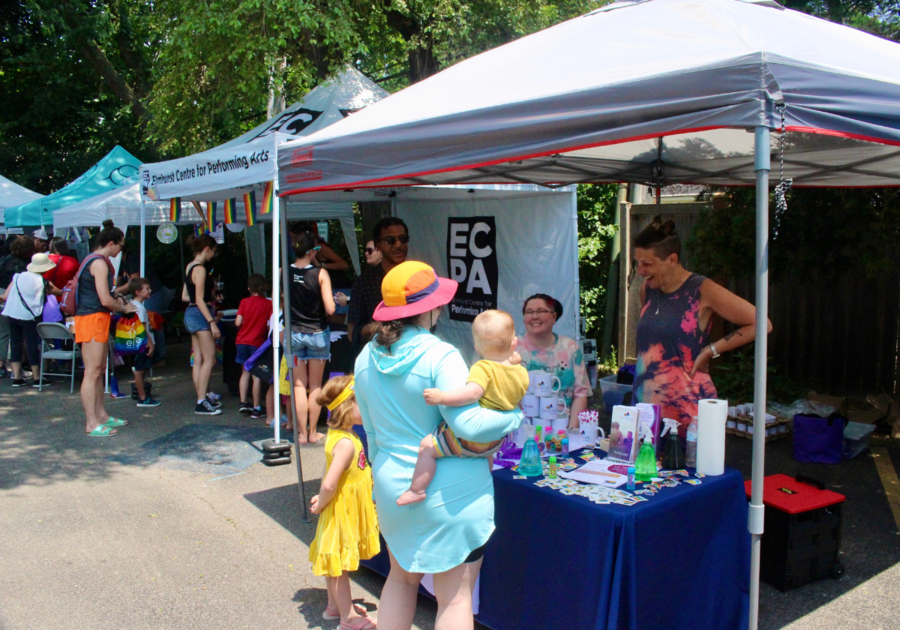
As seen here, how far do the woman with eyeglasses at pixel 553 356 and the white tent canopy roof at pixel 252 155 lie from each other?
2.17m

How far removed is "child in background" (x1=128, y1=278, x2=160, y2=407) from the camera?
300 inches

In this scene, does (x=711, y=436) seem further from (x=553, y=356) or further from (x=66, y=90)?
(x=66, y=90)

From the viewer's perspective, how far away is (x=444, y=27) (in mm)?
8352

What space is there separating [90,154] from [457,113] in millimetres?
17167

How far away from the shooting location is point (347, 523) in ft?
10.4

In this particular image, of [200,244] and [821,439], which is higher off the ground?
[200,244]

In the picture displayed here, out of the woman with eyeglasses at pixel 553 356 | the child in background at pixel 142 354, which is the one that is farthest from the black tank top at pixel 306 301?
the child in background at pixel 142 354

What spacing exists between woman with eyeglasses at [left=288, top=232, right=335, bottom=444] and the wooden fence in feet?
10.7

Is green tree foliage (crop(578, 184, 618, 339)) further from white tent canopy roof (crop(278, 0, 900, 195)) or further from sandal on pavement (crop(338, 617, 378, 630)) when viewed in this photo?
sandal on pavement (crop(338, 617, 378, 630))

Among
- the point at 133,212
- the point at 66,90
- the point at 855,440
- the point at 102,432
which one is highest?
the point at 66,90

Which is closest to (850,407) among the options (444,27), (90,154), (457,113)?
(457,113)

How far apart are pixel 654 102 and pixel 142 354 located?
6.73 m

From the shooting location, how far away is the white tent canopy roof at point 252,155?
519 centimetres

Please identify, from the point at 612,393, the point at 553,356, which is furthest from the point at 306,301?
the point at 612,393
